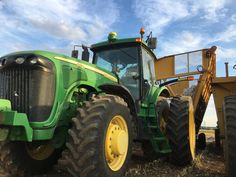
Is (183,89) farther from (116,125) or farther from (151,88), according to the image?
(116,125)

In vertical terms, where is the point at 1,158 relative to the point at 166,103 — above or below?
below

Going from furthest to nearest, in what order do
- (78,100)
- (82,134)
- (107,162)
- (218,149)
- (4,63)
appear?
(218,149) → (78,100) → (4,63) → (107,162) → (82,134)

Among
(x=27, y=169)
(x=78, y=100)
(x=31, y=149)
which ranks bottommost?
(x=27, y=169)

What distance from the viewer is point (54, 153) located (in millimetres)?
5852

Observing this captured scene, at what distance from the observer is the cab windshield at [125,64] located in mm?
6723

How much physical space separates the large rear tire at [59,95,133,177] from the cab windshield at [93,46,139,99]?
1.57 m

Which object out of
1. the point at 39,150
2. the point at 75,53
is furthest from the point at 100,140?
the point at 75,53

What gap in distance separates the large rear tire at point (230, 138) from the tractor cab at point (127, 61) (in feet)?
7.63

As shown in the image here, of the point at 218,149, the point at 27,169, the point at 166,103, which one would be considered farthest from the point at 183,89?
the point at 27,169

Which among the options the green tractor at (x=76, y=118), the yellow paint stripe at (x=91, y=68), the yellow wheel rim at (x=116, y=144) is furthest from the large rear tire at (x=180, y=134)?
the yellow wheel rim at (x=116, y=144)

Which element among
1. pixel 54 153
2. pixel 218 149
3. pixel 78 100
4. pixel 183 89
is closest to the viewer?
pixel 78 100

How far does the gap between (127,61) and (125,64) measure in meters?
0.08

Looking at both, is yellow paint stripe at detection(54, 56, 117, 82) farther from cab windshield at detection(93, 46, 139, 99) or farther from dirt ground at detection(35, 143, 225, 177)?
dirt ground at detection(35, 143, 225, 177)

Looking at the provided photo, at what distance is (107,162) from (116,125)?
63cm
